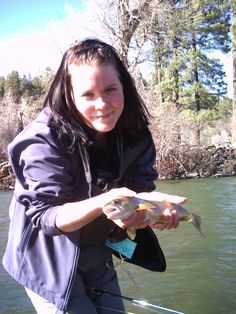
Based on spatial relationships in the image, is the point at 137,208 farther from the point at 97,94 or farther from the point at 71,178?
the point at 97,94

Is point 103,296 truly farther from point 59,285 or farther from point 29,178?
point 29,178

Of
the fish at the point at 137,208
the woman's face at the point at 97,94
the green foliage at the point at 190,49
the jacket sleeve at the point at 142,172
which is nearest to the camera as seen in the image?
the fish at the point at 137,208

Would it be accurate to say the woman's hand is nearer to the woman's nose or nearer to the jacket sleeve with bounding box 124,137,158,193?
the jacket sleeve with bounding box 124,137,158,193

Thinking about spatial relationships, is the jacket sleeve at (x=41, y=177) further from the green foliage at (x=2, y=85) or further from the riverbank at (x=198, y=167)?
the green foliage at (x=2, y=85)

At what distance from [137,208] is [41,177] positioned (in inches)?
17.8

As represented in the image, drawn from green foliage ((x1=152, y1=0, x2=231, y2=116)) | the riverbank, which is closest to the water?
the riverbank

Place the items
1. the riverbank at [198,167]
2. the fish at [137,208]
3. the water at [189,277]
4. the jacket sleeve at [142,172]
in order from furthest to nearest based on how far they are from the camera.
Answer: the riverbank at [198,167]
the water at [189,277]
the jacket sleeve at [142,172]
the fish at [137,208]

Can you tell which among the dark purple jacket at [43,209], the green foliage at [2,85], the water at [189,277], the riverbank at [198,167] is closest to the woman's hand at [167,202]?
the dark purple jacket at [43,209]

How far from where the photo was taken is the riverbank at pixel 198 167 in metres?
17.4

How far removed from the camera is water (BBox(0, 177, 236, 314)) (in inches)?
193

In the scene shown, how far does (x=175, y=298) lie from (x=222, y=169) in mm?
13126

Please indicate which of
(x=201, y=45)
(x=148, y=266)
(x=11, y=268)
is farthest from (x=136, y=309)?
(x=201, y=45)

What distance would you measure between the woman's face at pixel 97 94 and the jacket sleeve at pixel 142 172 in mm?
320

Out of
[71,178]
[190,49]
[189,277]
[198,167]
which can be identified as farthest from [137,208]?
[190,49]
